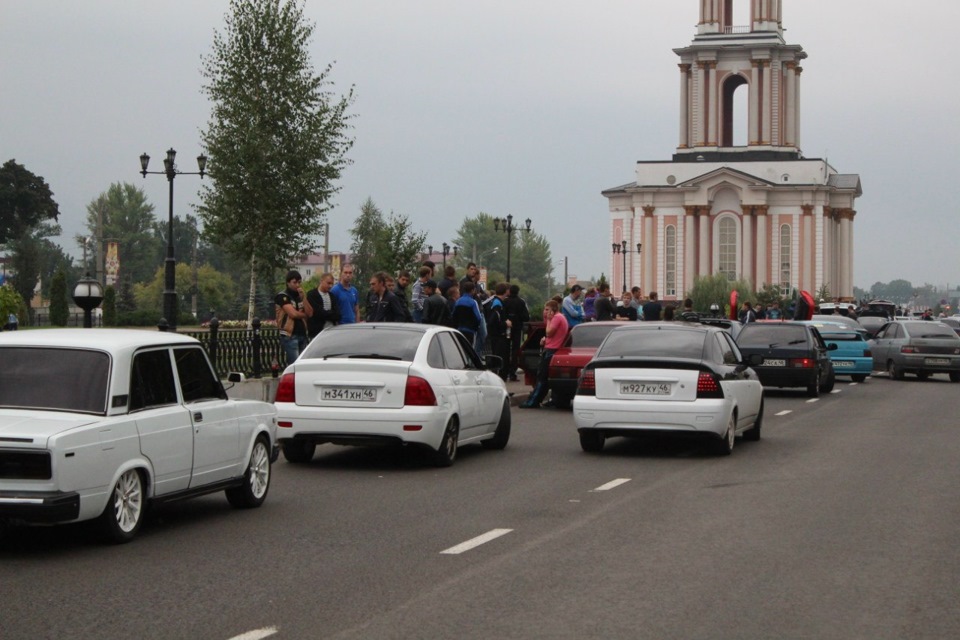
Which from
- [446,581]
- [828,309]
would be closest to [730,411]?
[446,581]

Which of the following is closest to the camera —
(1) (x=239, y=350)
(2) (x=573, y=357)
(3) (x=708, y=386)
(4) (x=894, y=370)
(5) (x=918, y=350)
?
(3) (x=708, y=386)

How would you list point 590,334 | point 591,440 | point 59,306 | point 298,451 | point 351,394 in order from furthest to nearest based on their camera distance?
1. point 59,306
2. point 590,334
3. point 591,440
4. point 298,451
5. point 351,394

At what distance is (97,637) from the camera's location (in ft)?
22.4

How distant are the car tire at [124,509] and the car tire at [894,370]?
102 ft

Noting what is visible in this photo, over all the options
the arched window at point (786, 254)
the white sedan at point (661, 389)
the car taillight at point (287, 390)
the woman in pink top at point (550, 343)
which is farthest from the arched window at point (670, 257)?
the car taillight at point (287, 390)

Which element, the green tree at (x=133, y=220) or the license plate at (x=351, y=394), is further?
the green tree at (x=133, y=220)

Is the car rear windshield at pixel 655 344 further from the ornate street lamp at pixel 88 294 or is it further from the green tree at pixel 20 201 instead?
the green tree at pixel 20 201

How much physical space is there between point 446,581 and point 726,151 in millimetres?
104606

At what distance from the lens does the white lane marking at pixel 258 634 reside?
6807 millimetres

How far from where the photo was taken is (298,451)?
15086 mm

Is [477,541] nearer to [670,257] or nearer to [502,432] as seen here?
[502,432]

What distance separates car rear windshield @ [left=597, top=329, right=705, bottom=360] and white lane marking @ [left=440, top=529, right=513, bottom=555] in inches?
247

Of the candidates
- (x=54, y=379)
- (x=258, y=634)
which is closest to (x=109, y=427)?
(x=54, y=379)

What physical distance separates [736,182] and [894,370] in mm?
71219
